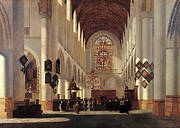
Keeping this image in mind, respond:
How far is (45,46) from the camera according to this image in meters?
20.9

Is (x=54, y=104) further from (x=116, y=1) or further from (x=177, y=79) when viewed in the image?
(x=116, y=1)

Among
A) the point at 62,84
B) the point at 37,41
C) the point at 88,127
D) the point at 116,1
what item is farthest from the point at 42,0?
the point at 116,1

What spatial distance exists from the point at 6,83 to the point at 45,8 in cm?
895

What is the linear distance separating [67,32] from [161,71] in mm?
16926

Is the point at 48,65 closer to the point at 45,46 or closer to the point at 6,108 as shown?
the point at 45,46

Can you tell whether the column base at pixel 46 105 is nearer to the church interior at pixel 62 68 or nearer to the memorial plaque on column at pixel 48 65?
the church interior at pixel 62 68

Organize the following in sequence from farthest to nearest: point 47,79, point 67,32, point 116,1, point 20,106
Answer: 1. point 116,1
2. point 67,32
3. point 47,79
4. point 20,106

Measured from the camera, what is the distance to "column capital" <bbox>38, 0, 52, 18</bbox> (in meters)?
21.2

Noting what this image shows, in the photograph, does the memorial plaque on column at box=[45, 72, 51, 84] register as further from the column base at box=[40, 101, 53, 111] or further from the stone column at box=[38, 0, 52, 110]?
the column base at box=[40, 101, 53, 111]

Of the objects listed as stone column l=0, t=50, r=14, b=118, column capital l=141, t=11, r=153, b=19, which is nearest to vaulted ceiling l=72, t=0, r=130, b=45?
column capital l=141, t=11, r=153, b=19

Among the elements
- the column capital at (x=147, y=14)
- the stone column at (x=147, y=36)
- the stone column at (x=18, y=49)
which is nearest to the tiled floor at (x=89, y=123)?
the stone column at (x=18, y=49)

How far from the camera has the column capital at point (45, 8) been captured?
21.2 m

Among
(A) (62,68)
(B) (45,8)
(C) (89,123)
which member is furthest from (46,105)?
(C) (89,123)

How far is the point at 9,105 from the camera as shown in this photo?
1379cm
